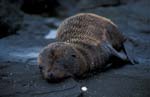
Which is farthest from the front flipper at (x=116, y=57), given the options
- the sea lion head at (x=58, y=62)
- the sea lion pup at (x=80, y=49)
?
the sea lion head at (x=58, y=62)

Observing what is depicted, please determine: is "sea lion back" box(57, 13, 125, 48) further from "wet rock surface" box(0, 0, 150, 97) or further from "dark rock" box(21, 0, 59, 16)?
"dark rock" box(21, 0, 59, 16)

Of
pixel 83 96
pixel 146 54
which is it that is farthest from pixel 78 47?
pixel 146 54

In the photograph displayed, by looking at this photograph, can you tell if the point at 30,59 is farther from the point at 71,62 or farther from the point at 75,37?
the point at 71,62

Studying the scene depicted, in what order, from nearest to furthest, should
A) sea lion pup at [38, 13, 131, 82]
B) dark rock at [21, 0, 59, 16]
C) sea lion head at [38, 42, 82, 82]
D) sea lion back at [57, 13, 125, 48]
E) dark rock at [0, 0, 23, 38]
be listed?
1. sea lion head at [38, 42, 82, 82]
2. sea lion pup at [38, 13, 131, 82]
3. sea lion back at [57, 13, 125, 48]
4. dark rock at [0, 0, 23, 38]
5. dark rock at [21, 0, 59, 16]

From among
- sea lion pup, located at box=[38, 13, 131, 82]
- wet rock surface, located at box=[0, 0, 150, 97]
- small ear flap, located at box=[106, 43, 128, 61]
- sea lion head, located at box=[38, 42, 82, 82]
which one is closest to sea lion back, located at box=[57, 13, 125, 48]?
sea lion pup, located at box=[38, 13, 131, 82]

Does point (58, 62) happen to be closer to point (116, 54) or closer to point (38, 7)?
point (116, 54)

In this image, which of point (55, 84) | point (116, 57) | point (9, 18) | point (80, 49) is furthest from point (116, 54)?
point (9, 18)
